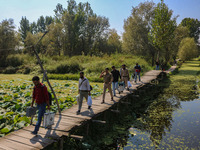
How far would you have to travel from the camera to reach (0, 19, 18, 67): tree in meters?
33.8

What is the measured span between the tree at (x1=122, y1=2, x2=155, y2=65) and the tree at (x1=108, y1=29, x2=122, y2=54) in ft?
40.9

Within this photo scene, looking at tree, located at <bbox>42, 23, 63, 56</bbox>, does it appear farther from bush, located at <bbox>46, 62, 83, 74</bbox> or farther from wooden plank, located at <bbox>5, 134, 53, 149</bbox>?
wooden plank, located at <bbox>5, 134, 53, 149</bbox>

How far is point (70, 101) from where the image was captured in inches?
456

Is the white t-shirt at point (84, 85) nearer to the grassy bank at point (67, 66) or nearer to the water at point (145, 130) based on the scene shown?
the water at point (145, 130)

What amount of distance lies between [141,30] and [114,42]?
18073 mm

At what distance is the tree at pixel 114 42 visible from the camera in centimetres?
5031

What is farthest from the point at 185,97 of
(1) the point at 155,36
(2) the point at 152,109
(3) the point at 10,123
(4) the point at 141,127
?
(1) the point at 155,36

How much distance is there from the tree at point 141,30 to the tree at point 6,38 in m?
23.4

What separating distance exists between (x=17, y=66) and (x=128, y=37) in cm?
2208

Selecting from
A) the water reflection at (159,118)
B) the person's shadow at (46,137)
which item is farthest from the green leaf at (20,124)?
the water reflection at (159,118)

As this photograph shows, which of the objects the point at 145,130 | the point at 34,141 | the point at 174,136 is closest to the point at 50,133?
the point at 34,141

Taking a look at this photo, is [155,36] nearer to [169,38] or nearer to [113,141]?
[169,38]

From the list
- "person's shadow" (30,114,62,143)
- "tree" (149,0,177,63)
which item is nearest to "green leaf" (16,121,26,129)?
"person's shadow" (30,114,62,143)

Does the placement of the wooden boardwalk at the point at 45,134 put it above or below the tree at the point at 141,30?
below
